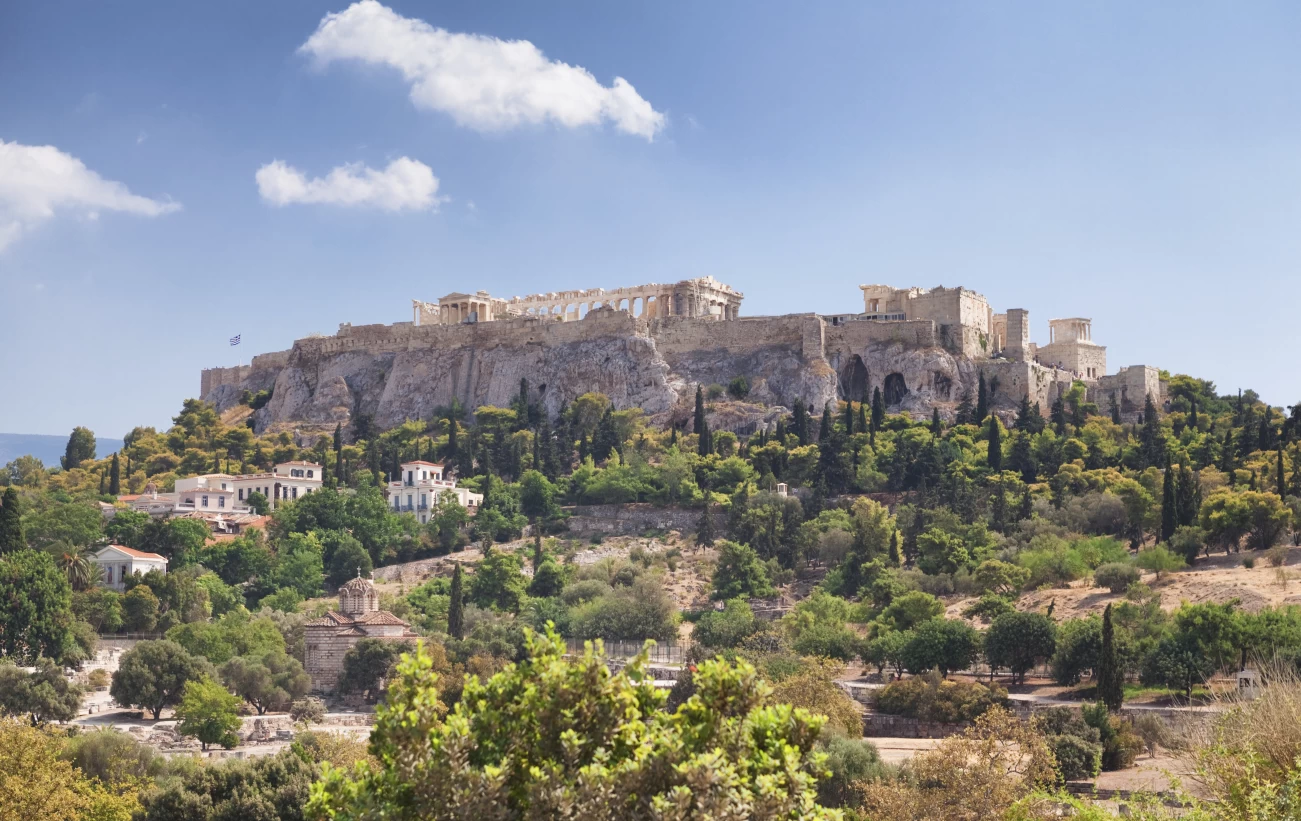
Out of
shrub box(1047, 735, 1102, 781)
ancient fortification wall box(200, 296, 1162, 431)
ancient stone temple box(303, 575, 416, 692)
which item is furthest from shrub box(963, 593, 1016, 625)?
ancient fortification wall box(200, 296, 1162, 431)

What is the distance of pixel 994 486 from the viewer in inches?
2926

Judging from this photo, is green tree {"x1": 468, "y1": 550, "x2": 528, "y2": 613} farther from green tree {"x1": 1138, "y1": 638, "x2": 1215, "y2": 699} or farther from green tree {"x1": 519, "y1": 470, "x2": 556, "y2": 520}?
green tree {"x1": 1138, "y1": 638, "x2": 1215, "y2": 699}

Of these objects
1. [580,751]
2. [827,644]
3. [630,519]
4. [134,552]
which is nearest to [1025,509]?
[827,644]

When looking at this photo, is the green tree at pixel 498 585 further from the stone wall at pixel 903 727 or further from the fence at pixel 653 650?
the stone wall at pixel 903 727

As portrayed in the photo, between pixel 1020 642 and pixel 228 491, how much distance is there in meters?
45.3

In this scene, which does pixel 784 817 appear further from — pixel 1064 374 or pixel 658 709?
pixel 1064 374

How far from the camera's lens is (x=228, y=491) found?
83750 millimetres

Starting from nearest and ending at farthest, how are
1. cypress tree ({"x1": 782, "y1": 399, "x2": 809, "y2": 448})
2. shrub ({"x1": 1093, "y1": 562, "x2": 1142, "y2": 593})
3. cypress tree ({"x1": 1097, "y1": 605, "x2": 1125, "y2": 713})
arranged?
cypress tree ({"x1": 1097, "y1": 605, "x2": 1125, "y2": 713})
shrub ({"x1": 1093, "y1": 562, "x2": 1142, "y2": 593})
cypress tree ({"x1": 782, "y1": 399, "x2": 809, "y2": 448})

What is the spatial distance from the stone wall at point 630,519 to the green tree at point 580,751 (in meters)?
60.7

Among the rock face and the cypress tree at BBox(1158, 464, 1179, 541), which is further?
the rock face

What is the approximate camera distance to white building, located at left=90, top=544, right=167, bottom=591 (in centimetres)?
6888

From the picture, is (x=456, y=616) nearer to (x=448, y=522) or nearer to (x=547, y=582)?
(x=547, y=582)

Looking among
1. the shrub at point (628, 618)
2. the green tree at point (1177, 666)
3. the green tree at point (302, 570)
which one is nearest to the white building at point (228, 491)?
the green tree at point (302, 570)

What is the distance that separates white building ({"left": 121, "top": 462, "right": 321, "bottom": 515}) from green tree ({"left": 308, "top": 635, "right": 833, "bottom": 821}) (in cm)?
6489
